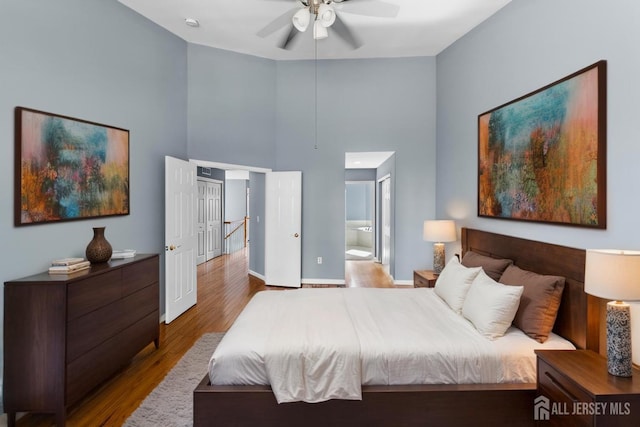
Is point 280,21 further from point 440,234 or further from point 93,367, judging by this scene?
point 93,367

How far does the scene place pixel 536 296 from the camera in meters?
2.28

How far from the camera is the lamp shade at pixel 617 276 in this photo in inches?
62.9

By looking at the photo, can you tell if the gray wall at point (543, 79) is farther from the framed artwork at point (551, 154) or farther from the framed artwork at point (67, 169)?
the framed artwork at point (67, 169)

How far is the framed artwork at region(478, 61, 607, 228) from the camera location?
7.19ft

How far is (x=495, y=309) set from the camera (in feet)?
7.30

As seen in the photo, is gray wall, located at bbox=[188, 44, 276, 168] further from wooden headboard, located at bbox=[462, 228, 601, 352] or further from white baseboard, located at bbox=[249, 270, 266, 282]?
wooden headboard, located at bbox=[462, 228, 601, 352]

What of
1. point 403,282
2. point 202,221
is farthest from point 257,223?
point 403,282

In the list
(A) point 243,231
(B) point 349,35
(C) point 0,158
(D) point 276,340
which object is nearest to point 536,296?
(D) point 276,340

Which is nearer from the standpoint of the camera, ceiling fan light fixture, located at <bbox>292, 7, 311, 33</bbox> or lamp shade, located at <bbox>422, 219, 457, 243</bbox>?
ceiling fan light fixture, located at <bbox>292, 7, 311, 33</bbox>

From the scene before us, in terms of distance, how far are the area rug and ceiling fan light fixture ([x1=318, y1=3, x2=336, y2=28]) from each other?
10.1 ft

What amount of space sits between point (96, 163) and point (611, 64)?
4.02 m

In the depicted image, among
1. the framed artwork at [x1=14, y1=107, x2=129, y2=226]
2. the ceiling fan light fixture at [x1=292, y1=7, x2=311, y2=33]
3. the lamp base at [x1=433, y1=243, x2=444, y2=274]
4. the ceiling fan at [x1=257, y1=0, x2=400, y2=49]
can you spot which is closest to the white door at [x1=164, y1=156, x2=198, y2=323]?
the framed artwork at [x1=14, y1=107, x2=129, y2=226]

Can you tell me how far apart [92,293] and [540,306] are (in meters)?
3.06

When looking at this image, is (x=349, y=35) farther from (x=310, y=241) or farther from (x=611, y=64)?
(x=310, y=241)
